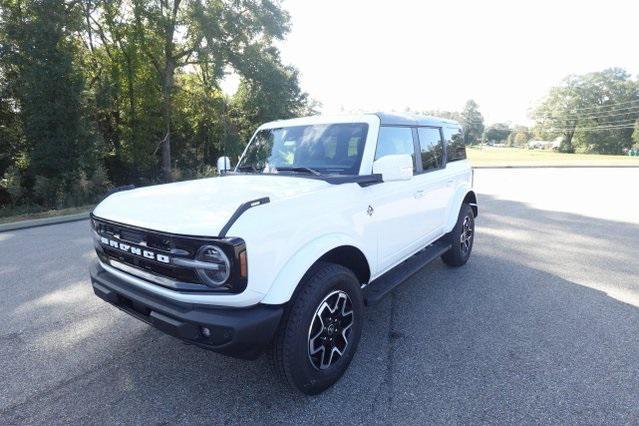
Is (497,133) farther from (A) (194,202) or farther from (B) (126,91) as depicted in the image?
(A) (194,202)

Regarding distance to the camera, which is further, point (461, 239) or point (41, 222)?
point (41, 222)

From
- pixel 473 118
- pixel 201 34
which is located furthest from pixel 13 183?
pixel 473 118

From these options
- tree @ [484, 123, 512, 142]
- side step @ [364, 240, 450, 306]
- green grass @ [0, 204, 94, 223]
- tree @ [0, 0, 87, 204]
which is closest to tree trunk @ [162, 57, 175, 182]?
tree @ [0, 0, 87, 204]

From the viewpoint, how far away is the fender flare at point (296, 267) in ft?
6.90

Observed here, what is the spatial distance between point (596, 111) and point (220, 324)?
89.8 metres

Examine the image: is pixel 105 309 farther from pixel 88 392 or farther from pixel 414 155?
pixel 414 155

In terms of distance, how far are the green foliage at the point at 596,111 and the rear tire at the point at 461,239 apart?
3212 inches

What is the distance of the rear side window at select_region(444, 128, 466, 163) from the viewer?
4730 mm

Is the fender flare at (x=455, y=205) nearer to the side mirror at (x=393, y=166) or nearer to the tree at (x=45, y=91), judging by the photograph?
the side mirror at (x=393, y=166)

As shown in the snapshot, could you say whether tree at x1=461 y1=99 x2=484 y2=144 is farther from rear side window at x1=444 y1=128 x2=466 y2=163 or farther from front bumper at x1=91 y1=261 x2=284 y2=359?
front bumper at x1=91 y1=261 x2=284 y2=359

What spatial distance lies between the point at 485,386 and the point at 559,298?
6.80ft

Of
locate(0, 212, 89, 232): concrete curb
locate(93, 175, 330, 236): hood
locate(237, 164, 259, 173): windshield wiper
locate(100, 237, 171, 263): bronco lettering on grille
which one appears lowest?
locate(0, 212, 89, 232): concrete curb

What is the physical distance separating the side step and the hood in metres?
1.00

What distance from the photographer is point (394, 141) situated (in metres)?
3.45
